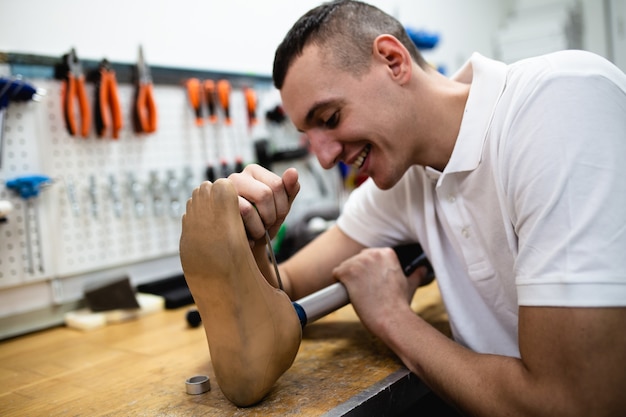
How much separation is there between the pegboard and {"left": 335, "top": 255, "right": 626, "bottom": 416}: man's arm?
916 millimetres

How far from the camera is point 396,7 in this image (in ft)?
7.70

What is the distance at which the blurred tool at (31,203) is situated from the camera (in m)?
1.24

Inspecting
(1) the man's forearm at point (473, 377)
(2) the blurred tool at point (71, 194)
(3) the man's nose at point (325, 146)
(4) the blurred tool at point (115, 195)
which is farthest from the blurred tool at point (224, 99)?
(1) the man's forearm at point (473, 377)

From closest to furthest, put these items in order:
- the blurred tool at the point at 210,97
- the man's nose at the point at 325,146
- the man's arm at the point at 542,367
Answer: the man's arm at the point at 542,367 < the man's nose at the point at 325,146 < the blurred tool at the point at 210,97

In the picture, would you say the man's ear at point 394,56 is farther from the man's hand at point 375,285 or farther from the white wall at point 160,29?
the white wall at point 160,29

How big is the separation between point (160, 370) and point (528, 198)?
2.25ft

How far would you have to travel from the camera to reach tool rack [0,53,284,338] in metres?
1.27

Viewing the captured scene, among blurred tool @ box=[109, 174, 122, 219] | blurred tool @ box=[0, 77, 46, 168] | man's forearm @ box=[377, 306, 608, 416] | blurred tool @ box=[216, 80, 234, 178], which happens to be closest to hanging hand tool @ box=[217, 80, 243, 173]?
blurred tool @ box=[216, 80, 234, 178]

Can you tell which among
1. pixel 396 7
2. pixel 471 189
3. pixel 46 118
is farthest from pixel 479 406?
pixel 396 7

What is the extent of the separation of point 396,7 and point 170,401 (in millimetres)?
2053

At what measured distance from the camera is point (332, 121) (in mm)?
1020

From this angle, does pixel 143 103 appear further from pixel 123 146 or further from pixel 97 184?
pixel 97 184

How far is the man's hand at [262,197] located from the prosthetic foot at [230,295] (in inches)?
2.8

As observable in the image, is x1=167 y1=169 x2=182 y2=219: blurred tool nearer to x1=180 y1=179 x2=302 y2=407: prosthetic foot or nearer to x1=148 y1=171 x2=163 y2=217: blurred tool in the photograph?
x1=148 y1=171 x2=163 y2=217: blurred tool
